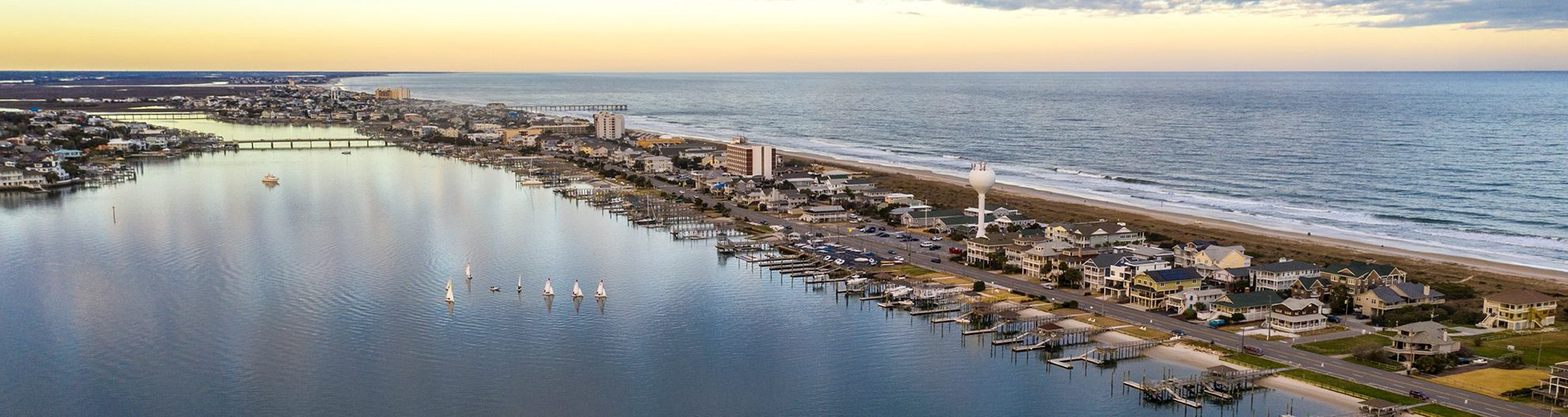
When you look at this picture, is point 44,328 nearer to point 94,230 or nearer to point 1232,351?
point 94,230

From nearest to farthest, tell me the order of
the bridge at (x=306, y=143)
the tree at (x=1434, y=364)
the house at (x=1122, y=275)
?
the tree at (x=1434, y=364), the house at (x=1122, y=275), the bridge at (x=306, y=143)

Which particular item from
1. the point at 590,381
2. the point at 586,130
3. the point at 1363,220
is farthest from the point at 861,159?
the point at 590,381

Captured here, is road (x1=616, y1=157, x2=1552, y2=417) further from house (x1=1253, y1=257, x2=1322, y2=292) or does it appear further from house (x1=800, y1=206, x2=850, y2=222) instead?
house (x1=1253, y1=257, x2=1322, y2=292)

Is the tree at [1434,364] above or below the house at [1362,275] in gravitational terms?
below

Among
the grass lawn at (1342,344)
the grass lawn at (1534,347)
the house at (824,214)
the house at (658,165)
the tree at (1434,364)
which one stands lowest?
the grass lawn at (1342,344)

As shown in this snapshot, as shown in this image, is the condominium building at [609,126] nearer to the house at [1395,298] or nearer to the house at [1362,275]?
the house at [1362,275]

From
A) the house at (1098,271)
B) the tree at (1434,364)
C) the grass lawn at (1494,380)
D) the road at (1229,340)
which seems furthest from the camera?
the house at (1098,271)

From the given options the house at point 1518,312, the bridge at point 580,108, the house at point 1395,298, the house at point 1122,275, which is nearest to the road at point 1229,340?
the house at point 1122,275

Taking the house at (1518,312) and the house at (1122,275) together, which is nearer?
the house at (1518,312)

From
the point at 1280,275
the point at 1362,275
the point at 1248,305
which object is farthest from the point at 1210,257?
the point at 1248,305
